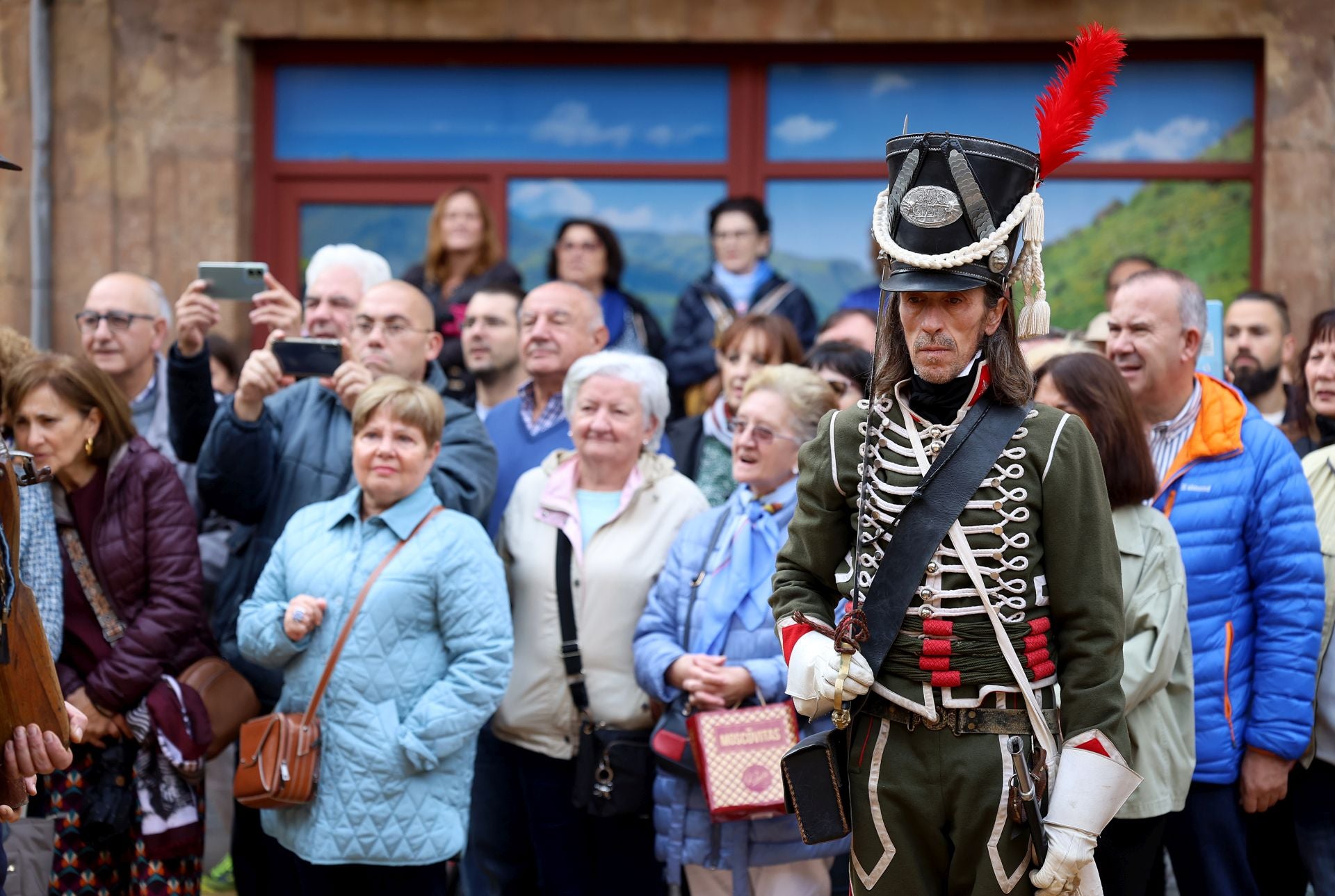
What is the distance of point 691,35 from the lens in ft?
30.0

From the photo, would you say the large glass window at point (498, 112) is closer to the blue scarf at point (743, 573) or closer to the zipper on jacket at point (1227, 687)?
the blue scarf at point (743, 573)

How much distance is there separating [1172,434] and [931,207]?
1915 millimetres

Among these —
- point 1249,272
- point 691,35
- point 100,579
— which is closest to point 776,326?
point 100,579

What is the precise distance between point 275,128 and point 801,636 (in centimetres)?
714

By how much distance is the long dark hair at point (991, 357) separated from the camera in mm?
3205

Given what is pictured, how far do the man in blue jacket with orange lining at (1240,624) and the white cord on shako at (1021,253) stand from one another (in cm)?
153

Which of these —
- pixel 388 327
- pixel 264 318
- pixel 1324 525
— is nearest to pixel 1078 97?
pixel 1324 525

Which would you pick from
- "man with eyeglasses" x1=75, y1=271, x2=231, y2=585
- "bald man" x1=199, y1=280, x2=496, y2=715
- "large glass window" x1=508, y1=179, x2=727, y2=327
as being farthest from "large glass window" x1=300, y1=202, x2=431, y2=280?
"bald man" x1=199, y1=280, x2=496, y2=715

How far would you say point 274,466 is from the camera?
17.4ft

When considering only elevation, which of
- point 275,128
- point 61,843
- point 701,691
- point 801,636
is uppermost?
point 275,128

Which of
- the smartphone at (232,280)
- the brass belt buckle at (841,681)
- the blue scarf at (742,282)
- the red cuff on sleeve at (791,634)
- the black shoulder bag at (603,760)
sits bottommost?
the black shoulder bag at (603,760)

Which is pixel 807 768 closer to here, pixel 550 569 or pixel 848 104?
pixel 550 569

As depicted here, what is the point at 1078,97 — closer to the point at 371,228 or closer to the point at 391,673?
the point at 391,673

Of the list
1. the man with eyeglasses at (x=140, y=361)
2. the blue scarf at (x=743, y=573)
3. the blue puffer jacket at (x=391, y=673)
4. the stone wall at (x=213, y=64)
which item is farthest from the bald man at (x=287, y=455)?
the stone wall at (x=213, y=64)
